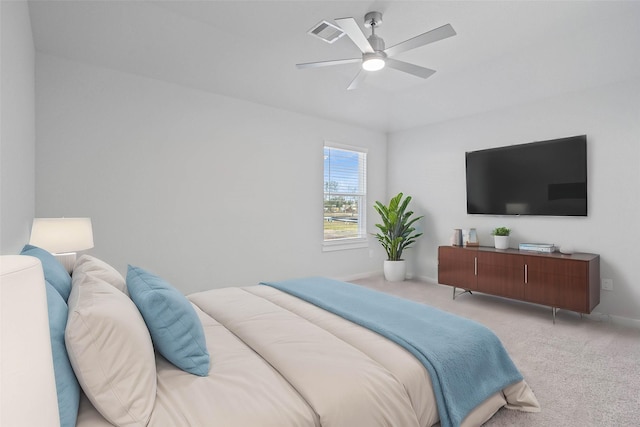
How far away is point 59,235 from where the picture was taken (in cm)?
220

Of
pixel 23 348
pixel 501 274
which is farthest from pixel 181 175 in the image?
pixel 501 274

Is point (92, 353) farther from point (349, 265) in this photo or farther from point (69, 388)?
point (349, 265)

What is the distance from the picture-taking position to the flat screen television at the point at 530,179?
3.72m

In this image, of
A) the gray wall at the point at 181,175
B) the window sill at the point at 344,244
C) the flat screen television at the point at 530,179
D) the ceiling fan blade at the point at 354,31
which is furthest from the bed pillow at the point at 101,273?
the flat screen television at the point at 530,179

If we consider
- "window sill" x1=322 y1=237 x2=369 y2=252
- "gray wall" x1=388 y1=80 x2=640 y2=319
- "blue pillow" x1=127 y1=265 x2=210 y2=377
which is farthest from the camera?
"window sill" x1=322 y1=237 x2=369 y2=252

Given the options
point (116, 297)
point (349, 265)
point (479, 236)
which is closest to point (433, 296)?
point (479, 236)

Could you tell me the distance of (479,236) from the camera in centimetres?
464

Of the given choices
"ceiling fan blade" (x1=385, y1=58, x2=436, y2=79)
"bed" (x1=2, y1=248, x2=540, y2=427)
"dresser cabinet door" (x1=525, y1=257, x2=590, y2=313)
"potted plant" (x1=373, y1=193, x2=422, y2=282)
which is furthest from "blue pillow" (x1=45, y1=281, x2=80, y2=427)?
"potted plant" (x1=373, y1=193, x2=422, y2=282)

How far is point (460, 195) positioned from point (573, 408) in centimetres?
325

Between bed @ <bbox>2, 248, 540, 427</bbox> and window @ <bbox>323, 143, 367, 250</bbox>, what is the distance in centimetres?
336

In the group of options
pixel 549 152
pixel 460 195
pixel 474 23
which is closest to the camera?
pixel 474 23

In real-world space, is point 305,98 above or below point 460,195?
above

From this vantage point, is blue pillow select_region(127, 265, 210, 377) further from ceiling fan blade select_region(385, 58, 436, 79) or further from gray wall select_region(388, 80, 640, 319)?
gray wall select_region(388, 80, 640, 319)

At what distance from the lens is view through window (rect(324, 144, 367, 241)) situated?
5.16m
